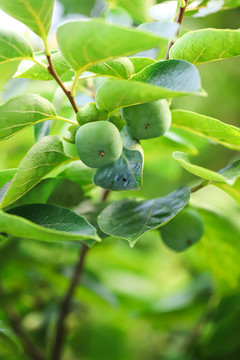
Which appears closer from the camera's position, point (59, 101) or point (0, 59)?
point (0, 59)

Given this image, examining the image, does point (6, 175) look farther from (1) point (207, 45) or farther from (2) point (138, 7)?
(2) point (138, 7)

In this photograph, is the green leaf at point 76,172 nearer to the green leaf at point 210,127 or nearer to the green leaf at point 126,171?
the green leaf at point 126,171

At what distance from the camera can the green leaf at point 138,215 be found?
54 cm

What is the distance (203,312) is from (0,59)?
3.44 feet

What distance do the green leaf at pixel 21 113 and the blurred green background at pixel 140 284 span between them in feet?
0.54

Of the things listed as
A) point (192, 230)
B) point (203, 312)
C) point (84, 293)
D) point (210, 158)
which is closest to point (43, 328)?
point (84, 293)

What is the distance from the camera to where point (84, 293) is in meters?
1.12

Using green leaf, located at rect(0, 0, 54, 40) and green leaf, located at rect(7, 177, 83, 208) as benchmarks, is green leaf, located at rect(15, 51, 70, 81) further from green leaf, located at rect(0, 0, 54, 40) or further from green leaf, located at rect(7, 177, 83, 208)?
green leaf, located at rect(7, 177, 83, 208)

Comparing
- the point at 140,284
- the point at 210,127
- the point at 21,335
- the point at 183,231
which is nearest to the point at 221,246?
the point at 183,231

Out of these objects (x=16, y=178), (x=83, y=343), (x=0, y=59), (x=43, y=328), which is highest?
(x=0, y=59)

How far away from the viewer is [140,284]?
1.46 metres

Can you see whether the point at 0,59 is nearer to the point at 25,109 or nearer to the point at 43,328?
the point at 25,109

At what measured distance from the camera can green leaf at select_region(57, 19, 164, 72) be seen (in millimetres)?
384

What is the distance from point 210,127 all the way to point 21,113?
0.29m
